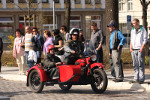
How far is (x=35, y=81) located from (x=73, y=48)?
4.58ft

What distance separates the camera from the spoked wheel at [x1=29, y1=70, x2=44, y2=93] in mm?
11695

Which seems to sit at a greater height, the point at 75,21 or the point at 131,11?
the point at 131,11

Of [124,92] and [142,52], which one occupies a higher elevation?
[142,52]

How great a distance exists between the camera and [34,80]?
1188cm

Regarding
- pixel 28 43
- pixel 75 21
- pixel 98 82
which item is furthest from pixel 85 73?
pixel 75 21

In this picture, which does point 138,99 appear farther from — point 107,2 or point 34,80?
point 107,2

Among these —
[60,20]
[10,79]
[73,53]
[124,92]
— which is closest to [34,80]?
[73,53]

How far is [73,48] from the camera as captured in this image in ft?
38.4

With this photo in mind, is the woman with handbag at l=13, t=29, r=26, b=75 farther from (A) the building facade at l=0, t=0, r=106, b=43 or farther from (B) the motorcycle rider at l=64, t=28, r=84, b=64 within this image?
(A) the building facade at l=0, t=0, r=106, b=43

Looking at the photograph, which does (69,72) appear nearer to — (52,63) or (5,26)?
(52,63)

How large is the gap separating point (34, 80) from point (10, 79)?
4.37 m

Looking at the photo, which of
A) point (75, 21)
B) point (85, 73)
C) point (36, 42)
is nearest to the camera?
point (85, 73)

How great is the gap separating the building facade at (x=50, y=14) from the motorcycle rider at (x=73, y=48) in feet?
127

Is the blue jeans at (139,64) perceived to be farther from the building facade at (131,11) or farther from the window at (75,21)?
the building facade at (131,11)
